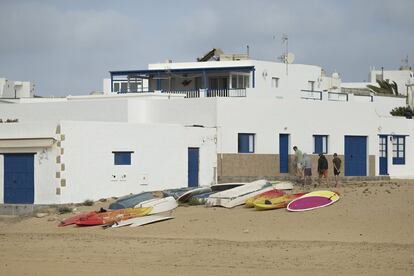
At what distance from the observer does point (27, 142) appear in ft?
97.1

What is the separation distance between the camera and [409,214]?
23219 mm

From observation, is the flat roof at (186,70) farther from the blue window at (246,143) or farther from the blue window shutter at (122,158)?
the blue window shutter at (122,158)

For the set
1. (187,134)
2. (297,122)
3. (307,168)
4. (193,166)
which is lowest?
(307,168)

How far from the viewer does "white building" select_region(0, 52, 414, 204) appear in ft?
97.6

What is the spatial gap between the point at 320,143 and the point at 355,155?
273 centimetres

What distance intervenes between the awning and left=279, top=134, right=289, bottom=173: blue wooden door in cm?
1254

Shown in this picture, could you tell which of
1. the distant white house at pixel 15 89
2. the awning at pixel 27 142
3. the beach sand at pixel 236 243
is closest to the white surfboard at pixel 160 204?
the beach sand at pixel 236 243

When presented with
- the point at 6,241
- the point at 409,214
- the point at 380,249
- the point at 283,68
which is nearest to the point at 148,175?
the point at 6,241

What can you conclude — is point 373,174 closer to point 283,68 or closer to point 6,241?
point 283,68

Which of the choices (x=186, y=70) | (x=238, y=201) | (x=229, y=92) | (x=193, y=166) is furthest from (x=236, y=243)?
(x=186, y=70)

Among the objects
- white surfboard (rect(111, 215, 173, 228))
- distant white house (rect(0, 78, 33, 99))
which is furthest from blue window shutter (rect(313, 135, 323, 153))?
distant white house (rect(0, 78, 33, 99))

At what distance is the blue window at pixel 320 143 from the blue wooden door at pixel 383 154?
487cm

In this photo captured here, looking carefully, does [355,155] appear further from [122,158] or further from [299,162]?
[122,158]

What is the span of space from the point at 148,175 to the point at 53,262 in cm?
1248
